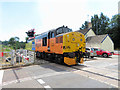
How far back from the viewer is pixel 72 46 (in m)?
8.49

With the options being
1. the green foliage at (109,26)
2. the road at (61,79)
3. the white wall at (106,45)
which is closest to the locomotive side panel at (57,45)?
the road at (61,79)

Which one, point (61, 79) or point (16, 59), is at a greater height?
point (16, 59)

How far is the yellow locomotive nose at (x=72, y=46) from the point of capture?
320 inches

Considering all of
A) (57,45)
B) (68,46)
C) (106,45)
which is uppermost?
(106,45)

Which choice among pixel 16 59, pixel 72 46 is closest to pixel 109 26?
pixel 72 46

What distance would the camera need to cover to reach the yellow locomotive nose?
26.7ft

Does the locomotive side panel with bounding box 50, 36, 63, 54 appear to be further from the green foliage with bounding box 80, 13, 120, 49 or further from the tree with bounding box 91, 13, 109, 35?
the tree with bounding box 91, 13, 109, 35

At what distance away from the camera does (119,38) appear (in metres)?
45.4

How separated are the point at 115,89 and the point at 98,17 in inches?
2333

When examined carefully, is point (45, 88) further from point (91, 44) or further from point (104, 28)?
point (104, 28)

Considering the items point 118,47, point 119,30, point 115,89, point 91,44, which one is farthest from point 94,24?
point 115,89

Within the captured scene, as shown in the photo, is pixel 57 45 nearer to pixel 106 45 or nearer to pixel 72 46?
pixel 72 46

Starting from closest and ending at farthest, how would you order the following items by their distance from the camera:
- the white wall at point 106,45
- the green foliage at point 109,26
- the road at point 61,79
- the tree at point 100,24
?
the road at point 61,79, the white wall at point 106,45, the green foliage at point 109,26, the tree at point 100,24

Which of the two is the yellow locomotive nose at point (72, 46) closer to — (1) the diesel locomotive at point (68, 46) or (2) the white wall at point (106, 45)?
(1) the diesel locomotive at point (68, 46)
